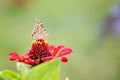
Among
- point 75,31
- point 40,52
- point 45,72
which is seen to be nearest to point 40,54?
point 40,52

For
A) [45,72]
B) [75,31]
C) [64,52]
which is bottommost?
[45,72]

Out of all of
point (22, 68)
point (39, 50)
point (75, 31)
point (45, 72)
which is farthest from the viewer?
point (75, 31)

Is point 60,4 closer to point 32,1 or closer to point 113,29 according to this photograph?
point 32,1

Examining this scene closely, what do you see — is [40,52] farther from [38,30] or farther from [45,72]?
[45,72]

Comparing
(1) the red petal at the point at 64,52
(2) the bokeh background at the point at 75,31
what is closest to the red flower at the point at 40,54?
(1) the red petal at the point at 64,52

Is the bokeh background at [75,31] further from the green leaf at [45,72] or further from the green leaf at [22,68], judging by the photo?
the green leaf at [45,72]

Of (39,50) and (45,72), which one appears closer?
(45,72)

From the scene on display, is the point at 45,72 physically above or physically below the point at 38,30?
below
